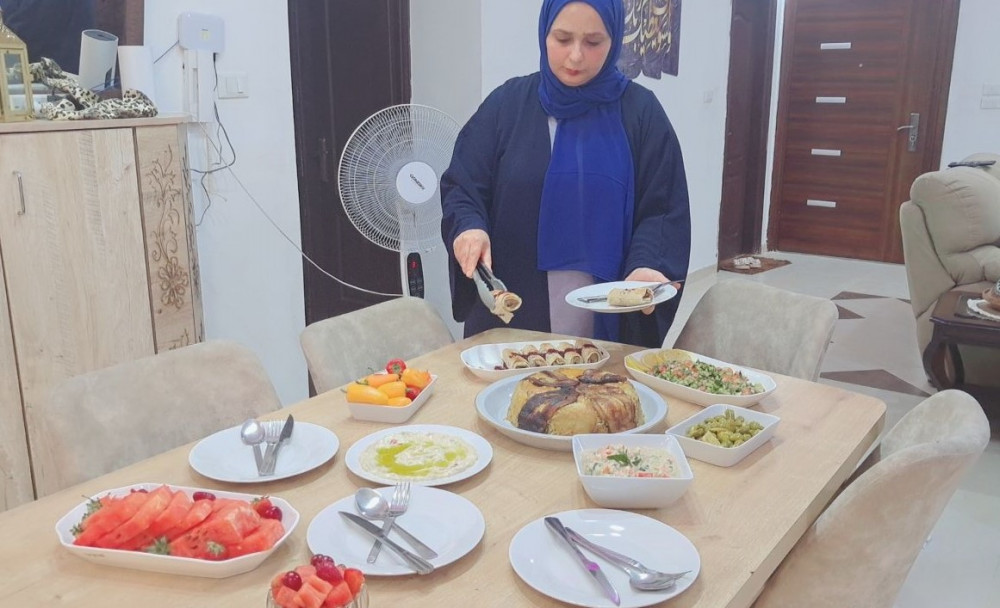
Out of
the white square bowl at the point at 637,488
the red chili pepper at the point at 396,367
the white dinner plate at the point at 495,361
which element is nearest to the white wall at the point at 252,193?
the white dinner plate at the point at 495,361

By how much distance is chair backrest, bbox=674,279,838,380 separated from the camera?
1837mm

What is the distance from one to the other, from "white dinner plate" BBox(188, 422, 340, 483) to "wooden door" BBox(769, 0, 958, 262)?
586 cm

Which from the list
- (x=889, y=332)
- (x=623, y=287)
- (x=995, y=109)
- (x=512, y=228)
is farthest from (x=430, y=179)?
(x=995, y=109)

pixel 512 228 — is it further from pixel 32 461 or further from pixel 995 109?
pixel 995 109

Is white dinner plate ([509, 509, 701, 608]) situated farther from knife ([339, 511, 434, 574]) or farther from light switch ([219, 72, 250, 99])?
light switch ([219, 72, 250, 99])

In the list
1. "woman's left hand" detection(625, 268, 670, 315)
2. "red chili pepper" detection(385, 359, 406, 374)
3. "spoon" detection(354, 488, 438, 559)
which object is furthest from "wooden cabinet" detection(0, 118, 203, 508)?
"woman's left hand" detection(625, 268, 670, 315)

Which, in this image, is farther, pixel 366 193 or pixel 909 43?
pixel 909 43

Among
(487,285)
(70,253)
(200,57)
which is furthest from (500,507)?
(200,57)

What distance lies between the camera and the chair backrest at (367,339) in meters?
1.79

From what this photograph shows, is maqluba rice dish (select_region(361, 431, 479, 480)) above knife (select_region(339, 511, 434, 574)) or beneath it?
beneath

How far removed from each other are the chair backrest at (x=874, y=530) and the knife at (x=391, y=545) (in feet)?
1.67

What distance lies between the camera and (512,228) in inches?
77.2

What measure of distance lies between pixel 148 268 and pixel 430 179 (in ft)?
2.86

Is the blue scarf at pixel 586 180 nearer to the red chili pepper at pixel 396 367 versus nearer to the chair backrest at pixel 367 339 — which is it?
the chair backrest at pixel 367 339
